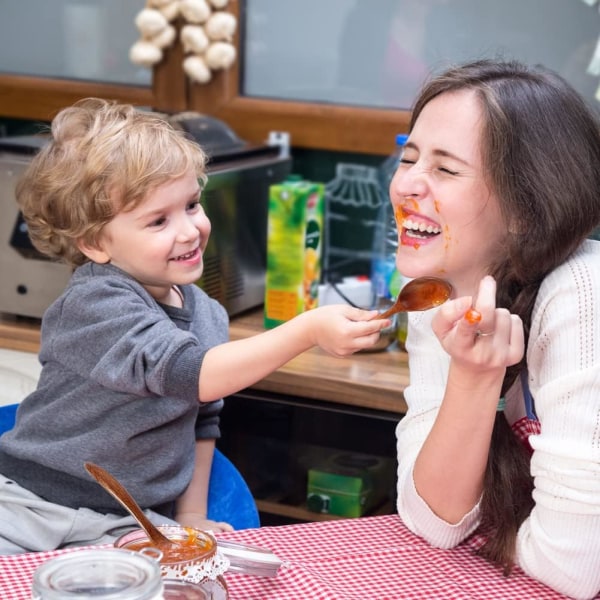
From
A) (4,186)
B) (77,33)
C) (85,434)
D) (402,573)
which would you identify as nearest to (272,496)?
(85,434)

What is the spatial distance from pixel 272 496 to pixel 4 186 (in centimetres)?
87

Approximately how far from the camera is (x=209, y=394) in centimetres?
148

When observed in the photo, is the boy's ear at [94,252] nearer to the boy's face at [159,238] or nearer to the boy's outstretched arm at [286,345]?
the boy's face at [159,238]

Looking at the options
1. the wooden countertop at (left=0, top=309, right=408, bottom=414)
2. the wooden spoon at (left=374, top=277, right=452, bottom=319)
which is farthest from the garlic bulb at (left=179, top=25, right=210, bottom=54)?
the wooden spoon at (left=374, top=277, right=452, bottom=319)

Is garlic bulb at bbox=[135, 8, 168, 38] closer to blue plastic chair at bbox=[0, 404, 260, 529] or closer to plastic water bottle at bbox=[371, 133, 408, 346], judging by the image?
plastic water bottle at bbox=[371, 133, 408, 346]

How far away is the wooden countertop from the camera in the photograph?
77.8 inches

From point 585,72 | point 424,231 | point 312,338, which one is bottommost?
point 312,338

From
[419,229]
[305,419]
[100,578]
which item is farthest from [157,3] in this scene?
[100,578]

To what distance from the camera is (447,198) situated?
1.38 meters

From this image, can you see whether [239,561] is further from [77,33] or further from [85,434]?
[77,33]

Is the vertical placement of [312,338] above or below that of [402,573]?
above

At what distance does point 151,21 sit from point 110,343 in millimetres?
1323

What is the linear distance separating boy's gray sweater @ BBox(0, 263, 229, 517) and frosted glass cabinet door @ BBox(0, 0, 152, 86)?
4.56ft

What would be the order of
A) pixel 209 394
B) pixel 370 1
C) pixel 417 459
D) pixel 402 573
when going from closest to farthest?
1. pixel 402 573
2. pixel 417 459
3. pixel 209 394
4. pixel 370 1
